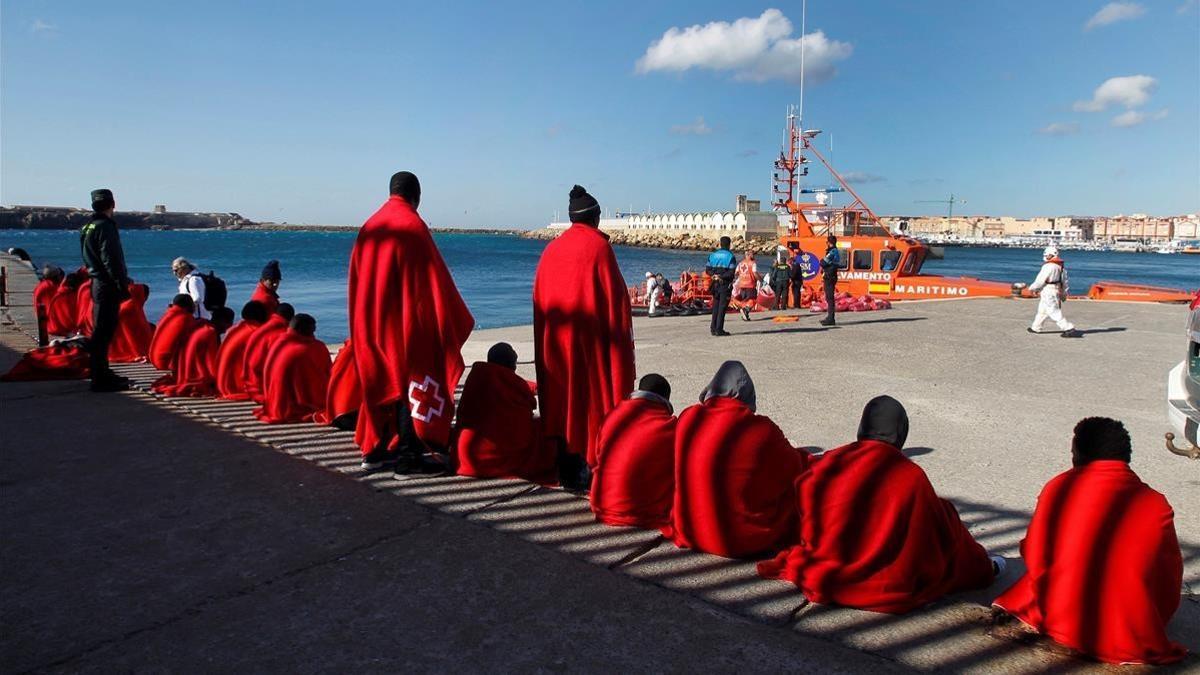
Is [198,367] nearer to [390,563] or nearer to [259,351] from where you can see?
[259,351]

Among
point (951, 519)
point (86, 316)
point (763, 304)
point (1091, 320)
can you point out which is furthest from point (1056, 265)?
point (86, 316)

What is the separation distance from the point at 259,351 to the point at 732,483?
4.57 metres

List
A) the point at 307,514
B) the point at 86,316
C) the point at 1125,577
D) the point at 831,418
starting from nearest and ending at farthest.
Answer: the point at 1125,577 → the point at 307,514 → the point at 831,418 → the point at 86,316

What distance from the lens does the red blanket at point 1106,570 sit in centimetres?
264

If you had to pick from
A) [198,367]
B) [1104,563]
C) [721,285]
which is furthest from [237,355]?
[721,285]

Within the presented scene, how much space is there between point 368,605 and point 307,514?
3.79 ft

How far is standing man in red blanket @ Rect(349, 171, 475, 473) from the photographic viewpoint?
14.5ft

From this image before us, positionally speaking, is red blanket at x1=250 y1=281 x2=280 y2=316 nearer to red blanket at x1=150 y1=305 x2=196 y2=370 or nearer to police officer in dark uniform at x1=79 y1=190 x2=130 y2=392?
red blanket at x1=150 y1=305 x2=196 y2=370

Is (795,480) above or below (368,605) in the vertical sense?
above

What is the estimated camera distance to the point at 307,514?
13.0ft

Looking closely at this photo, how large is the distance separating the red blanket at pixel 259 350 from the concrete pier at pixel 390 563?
0.72 feet

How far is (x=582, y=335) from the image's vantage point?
441 cm

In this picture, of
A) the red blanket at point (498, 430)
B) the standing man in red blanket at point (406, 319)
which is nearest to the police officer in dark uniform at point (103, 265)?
the standing man in red blanket at point (406, 319)

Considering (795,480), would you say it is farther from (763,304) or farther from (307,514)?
(763,304)
